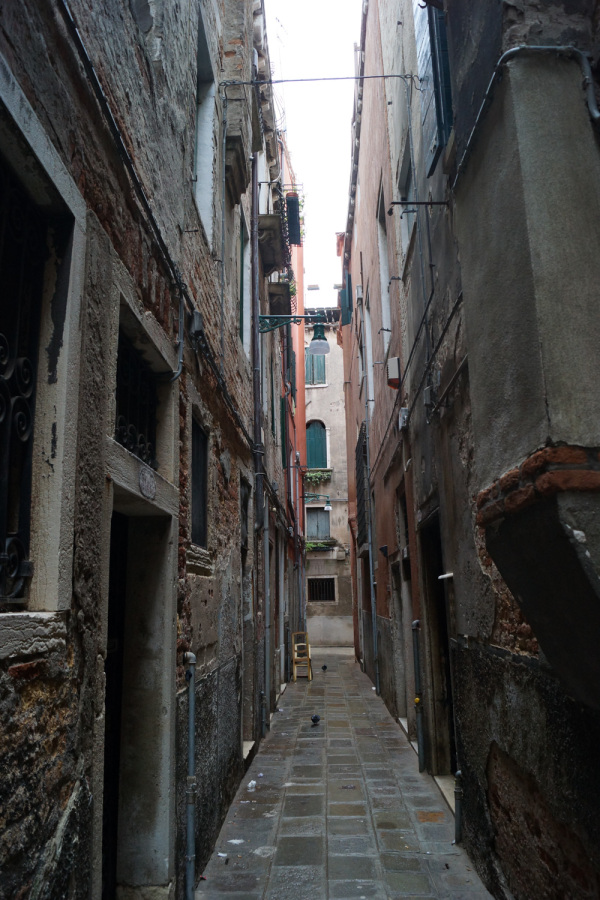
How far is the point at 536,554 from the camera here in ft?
7.38

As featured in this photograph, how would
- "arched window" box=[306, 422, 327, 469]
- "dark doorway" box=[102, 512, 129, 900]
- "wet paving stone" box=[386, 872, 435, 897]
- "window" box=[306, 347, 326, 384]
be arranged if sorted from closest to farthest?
"dark doorway" box=[102, 512, 129, 900] < "wet paving stone" box=[386, 872, 435, 897] < "arched window" box=[306, 422, 327, 469] < "window" box=[306, 347, 326, 384]

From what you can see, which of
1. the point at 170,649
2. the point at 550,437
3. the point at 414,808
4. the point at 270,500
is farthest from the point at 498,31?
the point at 270,500

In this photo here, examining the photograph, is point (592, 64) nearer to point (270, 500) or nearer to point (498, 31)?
point (498, 31)

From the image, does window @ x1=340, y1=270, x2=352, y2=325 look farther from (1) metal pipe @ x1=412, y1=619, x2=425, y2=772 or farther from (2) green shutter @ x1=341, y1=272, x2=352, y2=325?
(1) metal pipe @ x1=412, y1=619, x2=425, y2=772

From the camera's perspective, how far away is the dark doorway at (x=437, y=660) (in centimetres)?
596

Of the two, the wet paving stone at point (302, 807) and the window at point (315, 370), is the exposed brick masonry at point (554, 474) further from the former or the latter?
the window at point (315, 370)

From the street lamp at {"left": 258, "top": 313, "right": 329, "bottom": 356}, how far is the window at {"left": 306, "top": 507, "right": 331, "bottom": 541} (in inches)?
456

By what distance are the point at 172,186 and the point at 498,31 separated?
2.09m

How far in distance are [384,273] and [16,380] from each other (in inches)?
325

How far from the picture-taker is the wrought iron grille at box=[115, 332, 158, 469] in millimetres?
3301

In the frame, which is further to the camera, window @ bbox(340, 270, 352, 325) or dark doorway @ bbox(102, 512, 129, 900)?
window @ bbox(340, 270, 352, 325)

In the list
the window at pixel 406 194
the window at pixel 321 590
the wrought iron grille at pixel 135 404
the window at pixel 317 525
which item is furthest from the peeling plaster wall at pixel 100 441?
the window at pixel 317 525

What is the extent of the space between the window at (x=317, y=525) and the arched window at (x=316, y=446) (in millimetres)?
1810

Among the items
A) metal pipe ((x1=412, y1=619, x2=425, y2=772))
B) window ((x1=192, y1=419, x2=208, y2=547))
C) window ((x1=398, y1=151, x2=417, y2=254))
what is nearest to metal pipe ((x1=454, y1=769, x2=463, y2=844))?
metal pipe ((x1=412, y1=619, x2=425, y2=772))
